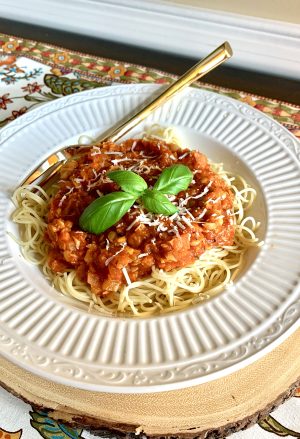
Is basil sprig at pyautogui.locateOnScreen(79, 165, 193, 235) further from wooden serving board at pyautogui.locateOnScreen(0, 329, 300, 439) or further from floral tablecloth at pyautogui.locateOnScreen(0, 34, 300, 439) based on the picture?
floral tablecloth at pyautogui.locateOnScreen(0, 34, 300, 439)

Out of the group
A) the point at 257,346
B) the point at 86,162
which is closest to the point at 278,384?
the point at 257,346

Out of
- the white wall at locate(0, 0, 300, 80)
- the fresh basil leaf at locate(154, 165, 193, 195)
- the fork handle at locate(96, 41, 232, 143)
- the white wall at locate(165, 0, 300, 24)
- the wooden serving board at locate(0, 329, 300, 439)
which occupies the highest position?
the white wall at locate(165, 0, 300, 24)

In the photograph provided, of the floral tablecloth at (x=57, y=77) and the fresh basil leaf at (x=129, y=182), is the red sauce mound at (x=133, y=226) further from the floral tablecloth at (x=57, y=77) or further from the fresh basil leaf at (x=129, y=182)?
the floral tablecloth at (x=57, y=77)

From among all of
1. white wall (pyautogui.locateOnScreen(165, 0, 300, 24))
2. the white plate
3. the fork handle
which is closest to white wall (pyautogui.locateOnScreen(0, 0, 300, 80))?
white wall (pyautogui.locateOnScreen(165, 0, 300, 24))

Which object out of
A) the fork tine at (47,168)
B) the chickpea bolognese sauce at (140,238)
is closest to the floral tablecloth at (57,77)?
the fork tine at (47,168)

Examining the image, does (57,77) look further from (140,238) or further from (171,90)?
(140,238)

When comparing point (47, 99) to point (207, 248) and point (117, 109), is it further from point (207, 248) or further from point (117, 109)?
point (207, 248)
